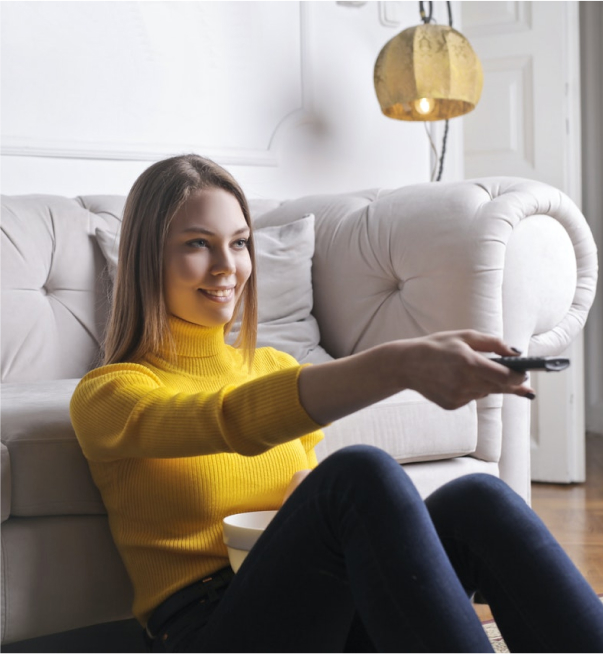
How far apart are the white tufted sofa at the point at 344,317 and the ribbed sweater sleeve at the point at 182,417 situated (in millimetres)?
174

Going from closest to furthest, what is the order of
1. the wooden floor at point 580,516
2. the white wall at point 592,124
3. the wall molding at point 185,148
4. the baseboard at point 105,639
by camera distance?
the baseboard at point 105,639, the wooden floor at point 580,516, the wall molding at point 185,148, the white wall at point 592,124

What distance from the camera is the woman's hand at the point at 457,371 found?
2.14 feet

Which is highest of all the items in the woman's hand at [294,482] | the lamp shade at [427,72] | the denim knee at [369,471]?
the lamp shade at [427,72]

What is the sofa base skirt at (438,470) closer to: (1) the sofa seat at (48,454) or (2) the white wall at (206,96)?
(1) the sofa seat at (48,454)

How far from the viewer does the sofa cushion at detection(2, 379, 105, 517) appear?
1.03 m

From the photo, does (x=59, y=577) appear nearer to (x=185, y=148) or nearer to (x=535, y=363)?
(x=535, y=363)

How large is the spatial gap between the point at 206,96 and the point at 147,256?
5.09ft

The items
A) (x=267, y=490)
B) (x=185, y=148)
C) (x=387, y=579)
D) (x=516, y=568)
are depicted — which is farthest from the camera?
(x=185, y=148)

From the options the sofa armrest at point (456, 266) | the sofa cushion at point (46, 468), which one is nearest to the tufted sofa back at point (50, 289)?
the sofa armrest at point (456, 266)

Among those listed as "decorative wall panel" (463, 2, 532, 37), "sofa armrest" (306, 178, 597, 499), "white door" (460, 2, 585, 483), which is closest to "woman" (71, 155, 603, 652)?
"sofa armrest" (306, 178, 597, 499)

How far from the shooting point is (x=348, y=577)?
796mm

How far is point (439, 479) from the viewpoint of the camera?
4.50ft

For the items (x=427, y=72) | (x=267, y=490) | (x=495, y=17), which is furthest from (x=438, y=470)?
(x=495, y=17)

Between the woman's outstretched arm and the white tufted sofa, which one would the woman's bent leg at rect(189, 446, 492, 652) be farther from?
the white tufted sofa
